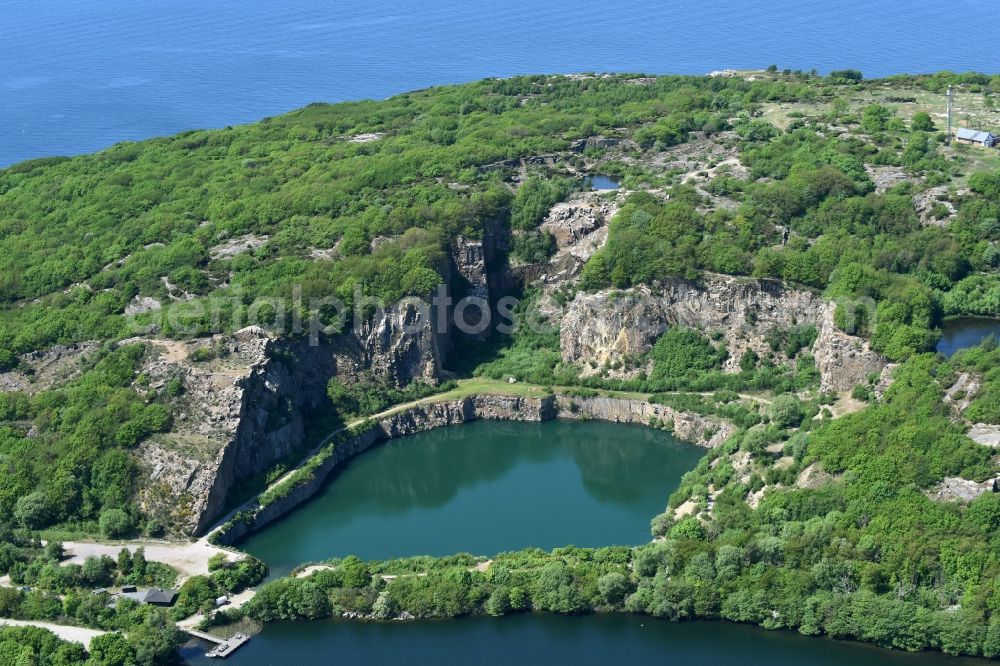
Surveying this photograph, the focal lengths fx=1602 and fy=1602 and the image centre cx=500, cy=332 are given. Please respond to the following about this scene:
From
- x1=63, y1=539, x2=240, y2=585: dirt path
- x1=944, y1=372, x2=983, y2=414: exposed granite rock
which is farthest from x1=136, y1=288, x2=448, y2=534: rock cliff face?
x1=944, y1=372, x2=983, y2=414: exposed granite rock

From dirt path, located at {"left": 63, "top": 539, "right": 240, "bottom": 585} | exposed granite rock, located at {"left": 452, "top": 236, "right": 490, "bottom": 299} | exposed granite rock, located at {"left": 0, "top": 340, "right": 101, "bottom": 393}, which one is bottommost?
dirt path, located at {"left": 63, "top": 539, "right": 240, "bottom": 585}

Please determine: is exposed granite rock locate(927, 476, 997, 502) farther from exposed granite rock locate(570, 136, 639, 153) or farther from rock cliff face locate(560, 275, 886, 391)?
exposed granite rock locate(570, 136, 639, 153)

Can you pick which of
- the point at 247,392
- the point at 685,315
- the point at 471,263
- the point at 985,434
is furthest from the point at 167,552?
the point at 985,434

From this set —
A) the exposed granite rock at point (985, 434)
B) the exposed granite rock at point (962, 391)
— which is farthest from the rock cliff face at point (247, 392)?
the exposed granite rock at point (985, 434)

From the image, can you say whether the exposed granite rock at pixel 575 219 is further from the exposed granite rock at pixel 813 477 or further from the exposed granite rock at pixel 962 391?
the exposed granite rock at pixel 813 477

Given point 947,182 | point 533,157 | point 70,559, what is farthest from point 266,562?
point 947,182

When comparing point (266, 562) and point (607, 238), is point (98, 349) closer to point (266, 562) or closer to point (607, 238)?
point (266, 562)

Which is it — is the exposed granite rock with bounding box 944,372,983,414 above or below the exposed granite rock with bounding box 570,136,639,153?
below
